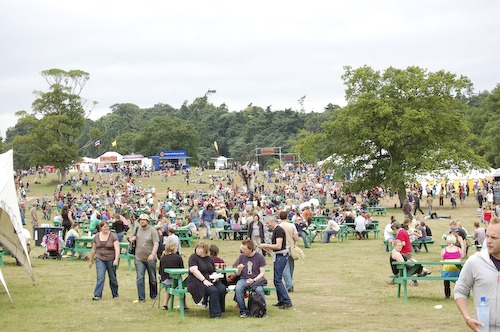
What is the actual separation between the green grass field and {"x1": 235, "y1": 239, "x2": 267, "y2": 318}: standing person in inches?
12.3

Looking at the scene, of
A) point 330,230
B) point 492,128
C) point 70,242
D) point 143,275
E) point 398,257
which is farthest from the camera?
point 492,128

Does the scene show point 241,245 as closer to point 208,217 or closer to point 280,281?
point 280,281

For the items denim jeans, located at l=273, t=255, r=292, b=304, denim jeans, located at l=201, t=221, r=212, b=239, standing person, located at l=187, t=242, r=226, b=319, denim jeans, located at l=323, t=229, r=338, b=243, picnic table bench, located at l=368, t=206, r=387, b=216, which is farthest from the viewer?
picnic table bench, located at l=368, t=206, r=387, b=216

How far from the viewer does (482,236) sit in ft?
59.5

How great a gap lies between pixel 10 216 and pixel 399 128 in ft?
121

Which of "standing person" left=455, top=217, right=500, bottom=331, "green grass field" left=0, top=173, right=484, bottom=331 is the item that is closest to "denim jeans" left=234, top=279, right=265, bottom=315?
"green grass field" left=0, top=173, right=484, bottom=331

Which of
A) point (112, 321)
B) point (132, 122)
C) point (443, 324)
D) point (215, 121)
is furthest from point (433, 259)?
point (132, 122)

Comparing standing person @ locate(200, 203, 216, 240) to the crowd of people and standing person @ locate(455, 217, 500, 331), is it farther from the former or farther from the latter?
standing person @ locate(455, 217, 500, 331)

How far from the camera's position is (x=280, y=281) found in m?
12.0

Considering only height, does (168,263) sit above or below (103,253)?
below

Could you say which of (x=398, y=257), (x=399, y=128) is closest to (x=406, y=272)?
(x=398, y=257)

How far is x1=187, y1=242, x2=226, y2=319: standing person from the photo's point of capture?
1125 cm

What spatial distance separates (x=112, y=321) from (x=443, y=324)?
15.4ft

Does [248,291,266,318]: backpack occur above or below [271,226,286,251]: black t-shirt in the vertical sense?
below
